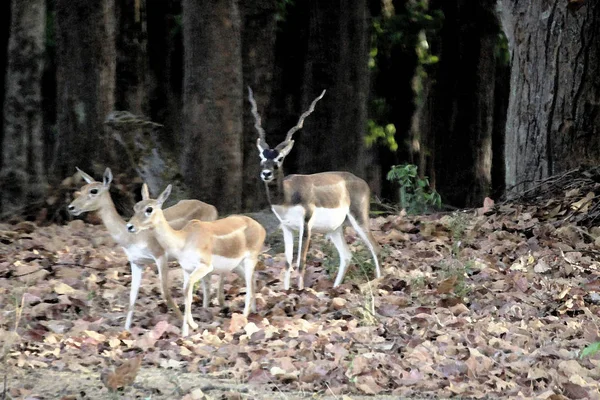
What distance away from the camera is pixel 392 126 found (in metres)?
25.2

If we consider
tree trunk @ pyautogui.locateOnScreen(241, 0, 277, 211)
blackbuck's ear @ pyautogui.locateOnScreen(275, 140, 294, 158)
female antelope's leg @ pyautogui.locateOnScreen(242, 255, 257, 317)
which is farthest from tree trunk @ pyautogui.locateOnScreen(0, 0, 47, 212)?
female antelope's leg @ pyautogui.locateOnScreen(242, 255, 257, 317)

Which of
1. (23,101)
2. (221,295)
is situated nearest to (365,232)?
(221,295)

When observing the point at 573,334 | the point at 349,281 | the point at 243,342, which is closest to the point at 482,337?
the point at 573,334

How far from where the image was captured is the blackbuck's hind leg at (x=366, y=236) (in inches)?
458

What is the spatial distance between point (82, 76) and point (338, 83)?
5.52 metres

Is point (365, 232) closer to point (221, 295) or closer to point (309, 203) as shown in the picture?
point (309, 203)

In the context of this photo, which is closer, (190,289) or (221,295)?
(190,289)

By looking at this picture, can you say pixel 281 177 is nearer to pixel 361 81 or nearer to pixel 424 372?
pixel 424 372

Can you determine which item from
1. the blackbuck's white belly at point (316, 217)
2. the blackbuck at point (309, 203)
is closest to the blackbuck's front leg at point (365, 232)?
the blackbuck at point (309, 203)

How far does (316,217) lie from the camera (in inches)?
445

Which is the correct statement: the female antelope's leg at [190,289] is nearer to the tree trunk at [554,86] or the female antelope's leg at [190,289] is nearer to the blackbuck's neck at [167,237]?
the blackbuck's neck at [167,237]

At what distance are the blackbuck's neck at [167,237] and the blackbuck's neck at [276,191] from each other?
1719mm

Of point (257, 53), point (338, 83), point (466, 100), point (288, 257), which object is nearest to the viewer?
point (288, 257)

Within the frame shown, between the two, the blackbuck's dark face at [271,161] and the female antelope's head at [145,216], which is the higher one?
the blackbuck's dark face at [271,161]
